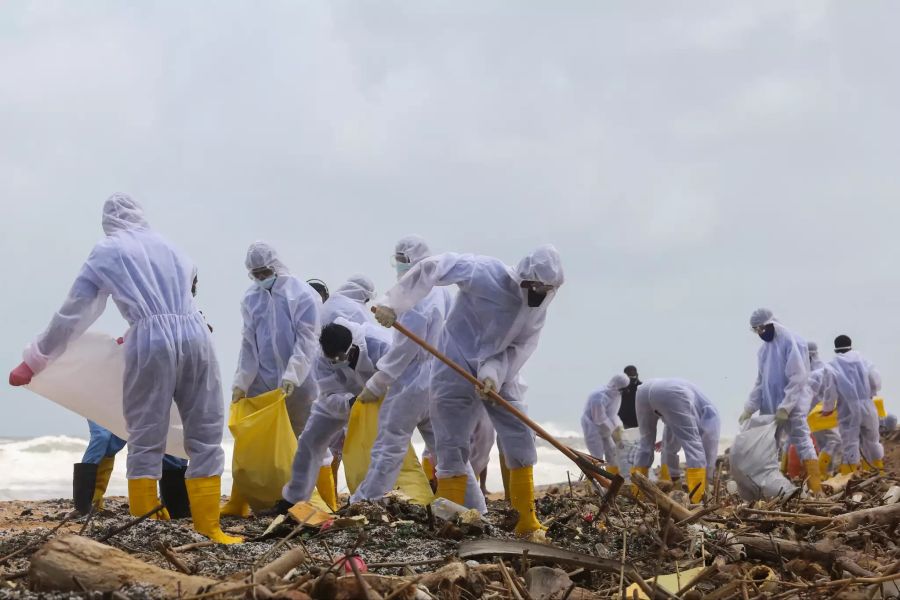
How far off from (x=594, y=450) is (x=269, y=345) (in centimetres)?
782

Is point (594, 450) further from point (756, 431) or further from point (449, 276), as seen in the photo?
point (449, 276)

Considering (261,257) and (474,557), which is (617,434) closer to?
(261,257)

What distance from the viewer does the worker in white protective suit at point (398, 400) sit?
21.7ft

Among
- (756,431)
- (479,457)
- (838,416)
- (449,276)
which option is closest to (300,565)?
(449,276)

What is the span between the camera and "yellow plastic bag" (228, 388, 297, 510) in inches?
266

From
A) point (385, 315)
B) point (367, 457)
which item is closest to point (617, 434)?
point (367, 457)

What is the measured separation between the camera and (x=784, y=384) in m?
11.3

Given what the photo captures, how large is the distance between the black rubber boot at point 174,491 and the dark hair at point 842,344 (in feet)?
39.5

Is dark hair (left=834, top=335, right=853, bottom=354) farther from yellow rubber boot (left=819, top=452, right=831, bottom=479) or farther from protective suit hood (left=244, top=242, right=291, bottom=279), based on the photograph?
protective suit hood (left=244, top=242, right=291, bottom=279)

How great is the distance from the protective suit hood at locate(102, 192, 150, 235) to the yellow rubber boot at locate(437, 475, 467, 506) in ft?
8.58

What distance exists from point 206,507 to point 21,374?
138 centimetres

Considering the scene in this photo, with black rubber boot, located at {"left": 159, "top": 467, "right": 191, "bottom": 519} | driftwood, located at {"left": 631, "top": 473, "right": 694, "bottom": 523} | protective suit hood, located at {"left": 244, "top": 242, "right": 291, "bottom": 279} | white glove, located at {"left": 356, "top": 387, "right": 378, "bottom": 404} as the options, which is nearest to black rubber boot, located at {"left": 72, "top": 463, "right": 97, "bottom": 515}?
black rubber boot, located at {"left": 159, "top": 467, "right": 191, "bottom": 519}

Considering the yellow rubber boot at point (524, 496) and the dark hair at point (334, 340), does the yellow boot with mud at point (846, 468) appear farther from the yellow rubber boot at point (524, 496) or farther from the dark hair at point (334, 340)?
the dark hair at point (334, 340)

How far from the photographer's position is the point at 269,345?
25.0 feet
